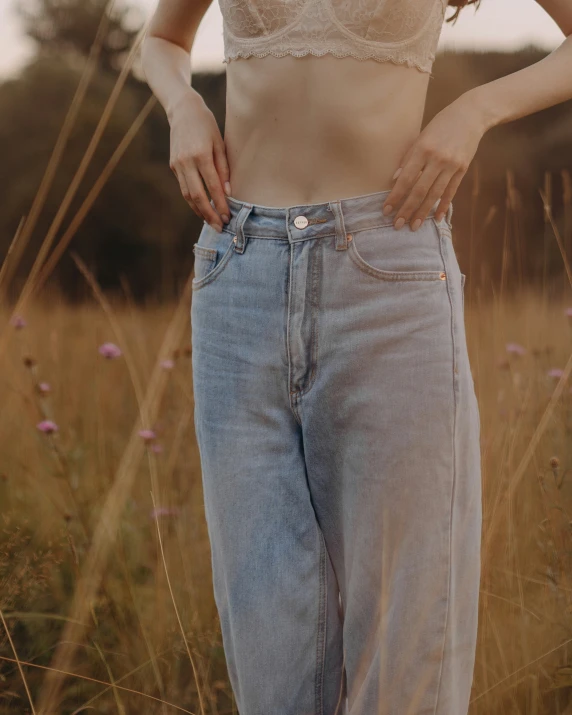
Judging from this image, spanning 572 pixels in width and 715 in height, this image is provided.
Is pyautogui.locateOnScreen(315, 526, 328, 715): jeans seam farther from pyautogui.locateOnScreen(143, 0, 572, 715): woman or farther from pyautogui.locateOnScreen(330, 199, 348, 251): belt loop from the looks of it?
pyautogui.locateOnScreen(330, 199, 348, 251): belt loop

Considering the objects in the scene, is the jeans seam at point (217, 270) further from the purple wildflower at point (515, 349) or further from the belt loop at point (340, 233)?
the purple wildflower at point (515, 349)

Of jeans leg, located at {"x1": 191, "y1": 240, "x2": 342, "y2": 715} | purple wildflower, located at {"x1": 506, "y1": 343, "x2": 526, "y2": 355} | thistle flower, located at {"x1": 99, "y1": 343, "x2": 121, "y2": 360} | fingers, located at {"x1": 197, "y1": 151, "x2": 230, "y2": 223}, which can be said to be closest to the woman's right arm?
fingers, located at {"x1": 197, "y1": 151, "x2": 230, "y2": 223}

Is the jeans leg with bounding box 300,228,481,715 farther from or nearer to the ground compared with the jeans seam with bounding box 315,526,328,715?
farther from the ground

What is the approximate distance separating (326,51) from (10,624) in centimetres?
146

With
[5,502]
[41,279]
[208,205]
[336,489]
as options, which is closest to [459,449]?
[336,489]

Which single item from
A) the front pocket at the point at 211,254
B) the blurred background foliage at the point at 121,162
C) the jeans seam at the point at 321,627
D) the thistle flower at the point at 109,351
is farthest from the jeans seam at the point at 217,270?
the blurred background foliage at the point at 121,162

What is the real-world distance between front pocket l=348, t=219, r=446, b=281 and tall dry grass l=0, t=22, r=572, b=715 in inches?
17.2

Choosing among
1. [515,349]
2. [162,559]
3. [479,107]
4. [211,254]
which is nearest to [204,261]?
[211,254]

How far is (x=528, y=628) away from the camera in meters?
1.79

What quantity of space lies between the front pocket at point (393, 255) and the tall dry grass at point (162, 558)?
0.44m

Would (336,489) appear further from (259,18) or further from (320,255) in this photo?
(259,18)

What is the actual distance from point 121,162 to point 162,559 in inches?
287

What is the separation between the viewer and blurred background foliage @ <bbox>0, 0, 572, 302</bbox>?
249 inches

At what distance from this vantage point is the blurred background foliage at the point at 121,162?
632cm
